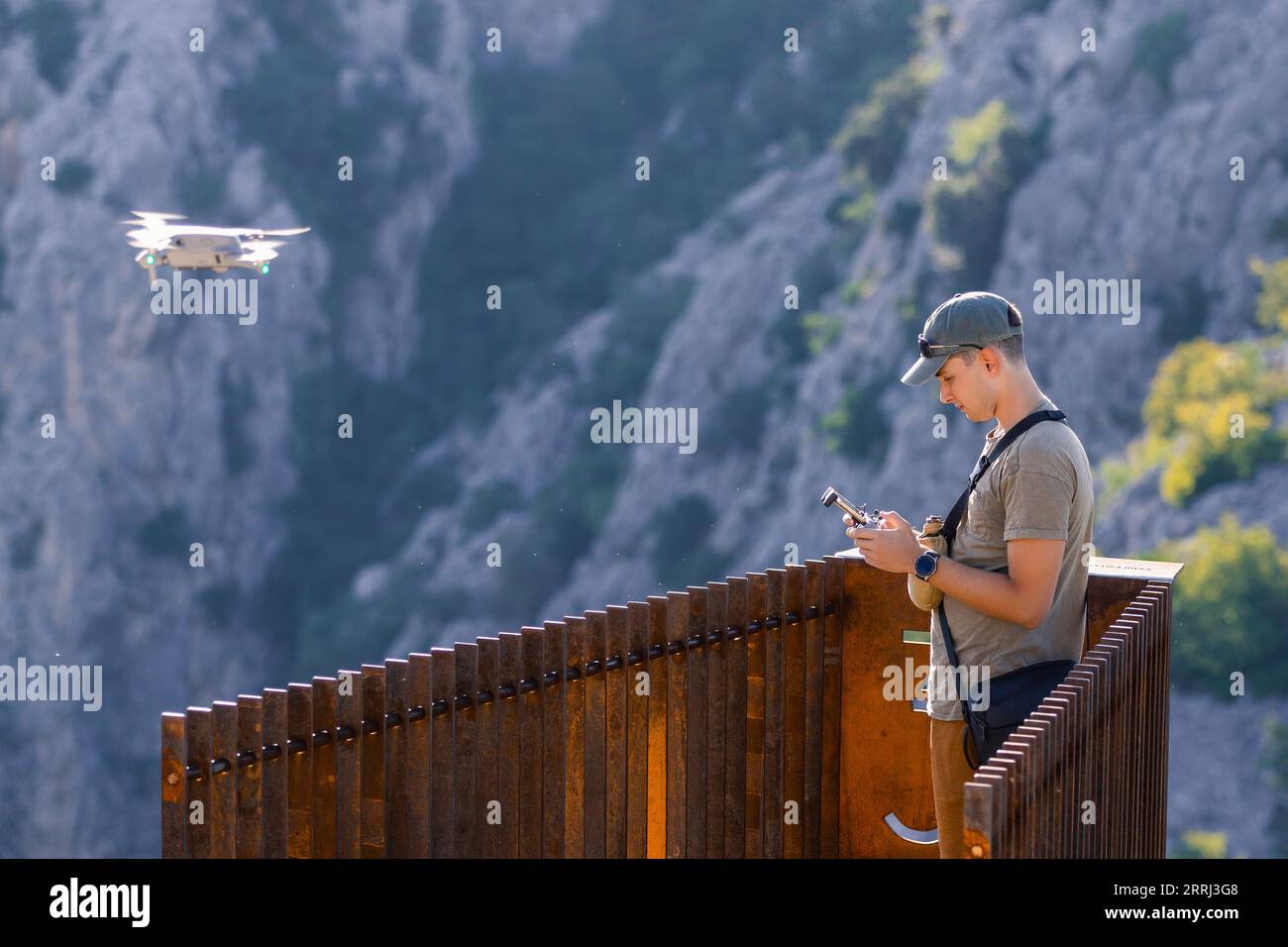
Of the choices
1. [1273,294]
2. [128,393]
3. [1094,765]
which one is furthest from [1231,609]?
[1094,765]

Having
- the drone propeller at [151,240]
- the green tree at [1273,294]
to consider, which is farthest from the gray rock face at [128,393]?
the drone propeller at [151,240]

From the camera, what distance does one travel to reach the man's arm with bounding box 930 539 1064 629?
15.1 ft

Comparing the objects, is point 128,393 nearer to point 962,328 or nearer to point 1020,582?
point 962,328

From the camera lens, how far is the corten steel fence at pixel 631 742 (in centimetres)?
459

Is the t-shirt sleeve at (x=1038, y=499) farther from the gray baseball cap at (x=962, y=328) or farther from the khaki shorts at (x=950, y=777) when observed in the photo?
the khaki shorts at (x=950, y=777)

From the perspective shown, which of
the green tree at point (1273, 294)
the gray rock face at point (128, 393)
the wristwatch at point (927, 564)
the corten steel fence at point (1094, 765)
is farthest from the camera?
the gray rock face at point (128, 393)

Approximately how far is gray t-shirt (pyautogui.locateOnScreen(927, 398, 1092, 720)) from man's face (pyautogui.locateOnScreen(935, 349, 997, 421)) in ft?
0.34

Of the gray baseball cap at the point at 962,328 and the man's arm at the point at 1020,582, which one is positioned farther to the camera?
the gray baseball cap at the point at 962,328

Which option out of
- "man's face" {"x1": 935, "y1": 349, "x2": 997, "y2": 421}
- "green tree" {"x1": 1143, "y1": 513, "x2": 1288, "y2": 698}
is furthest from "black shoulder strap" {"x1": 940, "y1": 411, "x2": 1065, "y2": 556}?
"green tree" {"x1": 1143, "y1": 513, "x2": 1288, "y2": 698}

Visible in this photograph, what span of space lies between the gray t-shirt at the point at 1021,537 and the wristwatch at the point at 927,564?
0.54ft
